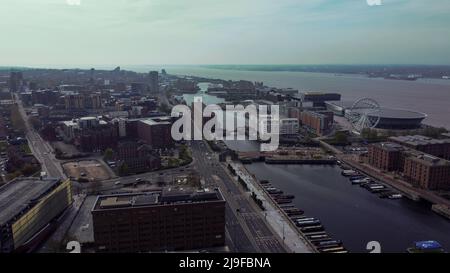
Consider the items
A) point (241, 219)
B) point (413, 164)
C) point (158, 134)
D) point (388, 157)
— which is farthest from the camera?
point (158, 134)

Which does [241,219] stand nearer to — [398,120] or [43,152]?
[43,152]

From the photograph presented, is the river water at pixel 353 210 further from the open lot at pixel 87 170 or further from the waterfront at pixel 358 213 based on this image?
the open lot at pixel 87 170

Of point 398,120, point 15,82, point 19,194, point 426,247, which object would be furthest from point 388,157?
point 15,82

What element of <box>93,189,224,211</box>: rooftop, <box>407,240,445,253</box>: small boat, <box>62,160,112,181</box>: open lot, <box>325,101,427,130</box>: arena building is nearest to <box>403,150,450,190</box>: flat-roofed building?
<box>407,240,445,253</box>: small boat

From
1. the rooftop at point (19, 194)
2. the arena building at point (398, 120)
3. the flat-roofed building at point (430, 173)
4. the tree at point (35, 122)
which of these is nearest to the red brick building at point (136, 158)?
the rooftop at point (19, 194)

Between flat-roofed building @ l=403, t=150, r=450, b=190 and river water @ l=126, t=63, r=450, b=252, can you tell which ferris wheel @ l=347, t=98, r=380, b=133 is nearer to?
river water @ l=126, t=63, r=450, b=252

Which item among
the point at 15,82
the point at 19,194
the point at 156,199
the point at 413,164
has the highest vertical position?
the point at 15,82
